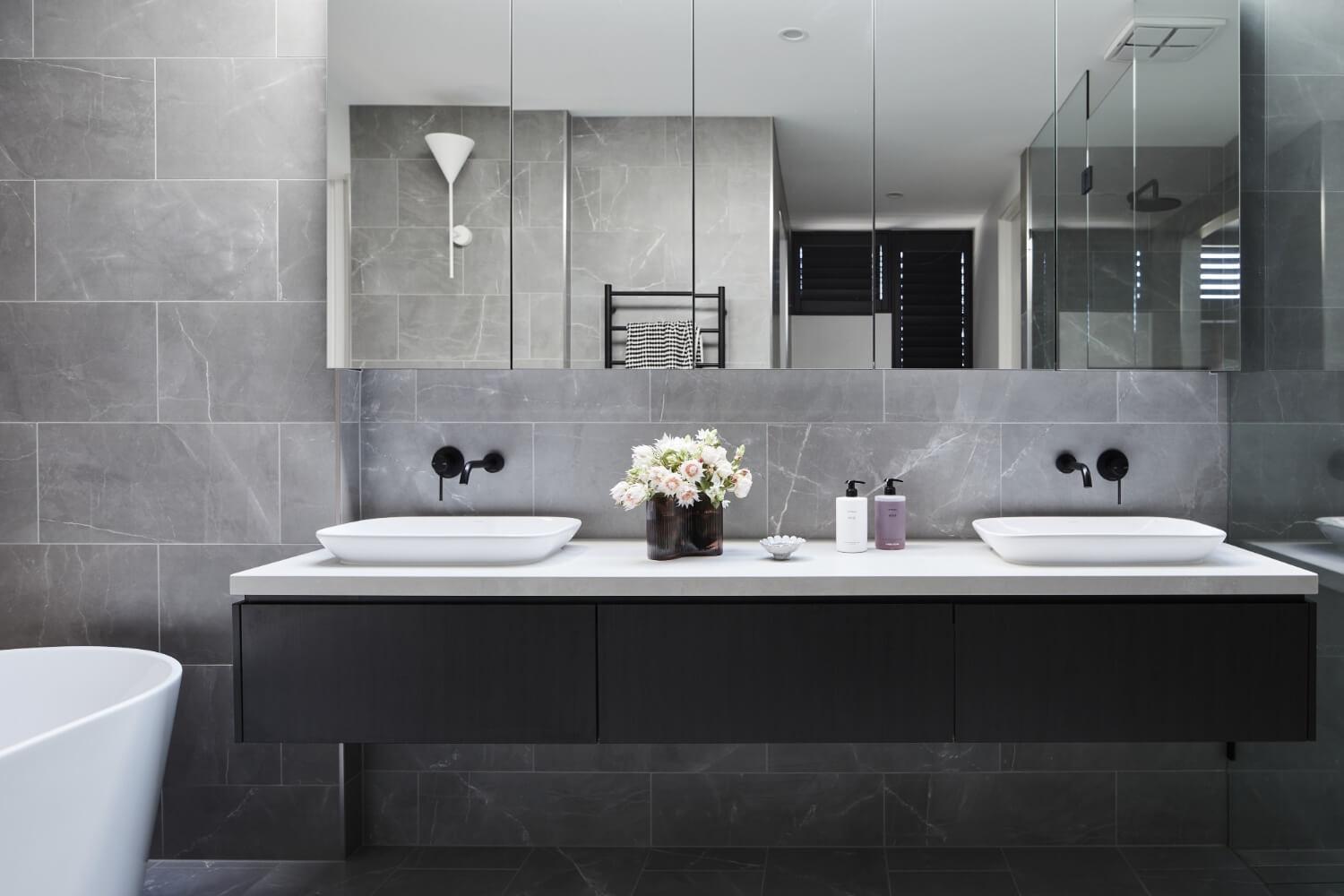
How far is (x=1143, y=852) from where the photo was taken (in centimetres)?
235

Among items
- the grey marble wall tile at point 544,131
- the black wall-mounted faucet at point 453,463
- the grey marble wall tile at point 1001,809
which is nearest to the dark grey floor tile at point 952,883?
the grey marble wall tile at point 1001,809

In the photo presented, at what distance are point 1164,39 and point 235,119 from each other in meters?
2.62

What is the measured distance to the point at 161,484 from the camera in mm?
2328

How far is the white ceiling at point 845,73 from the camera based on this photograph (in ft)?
6.97

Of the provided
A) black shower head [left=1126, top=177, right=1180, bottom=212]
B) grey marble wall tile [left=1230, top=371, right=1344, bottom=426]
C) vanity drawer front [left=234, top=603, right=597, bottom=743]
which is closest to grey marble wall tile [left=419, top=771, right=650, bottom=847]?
vanity drawer front [left=234, top=603, right=597, bottom=743]

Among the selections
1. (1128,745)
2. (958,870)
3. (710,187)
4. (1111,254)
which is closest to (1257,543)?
(1128,745)

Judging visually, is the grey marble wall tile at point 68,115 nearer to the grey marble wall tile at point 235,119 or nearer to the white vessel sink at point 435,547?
the grey marble wall tile at point 235,119

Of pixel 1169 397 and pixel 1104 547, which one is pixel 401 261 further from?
pixel 1169 397

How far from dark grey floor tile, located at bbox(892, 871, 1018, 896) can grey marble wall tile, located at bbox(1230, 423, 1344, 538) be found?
119cm

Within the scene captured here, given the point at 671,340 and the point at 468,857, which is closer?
the point at 671,340

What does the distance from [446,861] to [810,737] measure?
126 centimetres

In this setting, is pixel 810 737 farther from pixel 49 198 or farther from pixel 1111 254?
pixel 49 198

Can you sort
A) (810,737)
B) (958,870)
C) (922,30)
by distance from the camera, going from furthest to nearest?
(958,870) → (922,30) → (810,737)

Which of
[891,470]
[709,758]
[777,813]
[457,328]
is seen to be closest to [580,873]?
[709,758]
